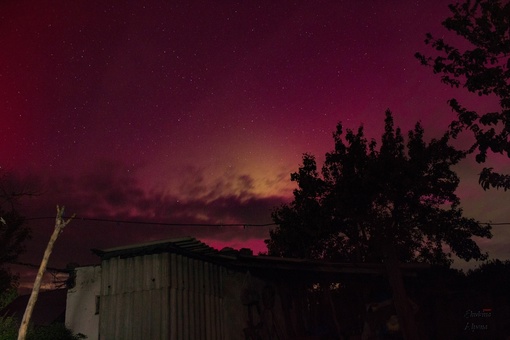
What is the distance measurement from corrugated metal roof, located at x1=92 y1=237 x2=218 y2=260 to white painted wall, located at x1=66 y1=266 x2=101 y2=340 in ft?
3.36

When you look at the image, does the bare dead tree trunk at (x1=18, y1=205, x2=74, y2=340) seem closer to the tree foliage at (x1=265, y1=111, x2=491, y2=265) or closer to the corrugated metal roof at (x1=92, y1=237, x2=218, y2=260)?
the corrugated metal roof at (x1=92, y1=237, x2=218, y2=260)

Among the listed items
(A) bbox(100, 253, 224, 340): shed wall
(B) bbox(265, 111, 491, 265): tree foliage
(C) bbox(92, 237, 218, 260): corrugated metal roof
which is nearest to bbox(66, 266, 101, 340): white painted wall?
(A) bbox(100, 253, 224, 340): shed wall

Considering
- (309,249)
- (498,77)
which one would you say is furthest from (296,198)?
(498,77)

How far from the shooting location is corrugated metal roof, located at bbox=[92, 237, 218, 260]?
11773 millimetres

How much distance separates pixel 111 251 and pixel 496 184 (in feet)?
37.6

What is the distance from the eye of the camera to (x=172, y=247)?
464 inches

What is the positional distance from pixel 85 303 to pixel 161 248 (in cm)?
344

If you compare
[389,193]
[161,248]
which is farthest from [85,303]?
[389,193]

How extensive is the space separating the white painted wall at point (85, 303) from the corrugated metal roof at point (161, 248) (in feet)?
3.36

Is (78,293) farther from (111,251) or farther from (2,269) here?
(2,269)

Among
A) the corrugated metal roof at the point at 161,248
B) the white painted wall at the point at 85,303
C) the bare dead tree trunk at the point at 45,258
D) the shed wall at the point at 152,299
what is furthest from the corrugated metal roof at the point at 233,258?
the bare dead tree trunk at the point at 45,258

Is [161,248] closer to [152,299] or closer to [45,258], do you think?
[152,299]

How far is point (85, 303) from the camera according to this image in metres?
13.0

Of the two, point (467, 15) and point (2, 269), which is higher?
point (467, 15)
